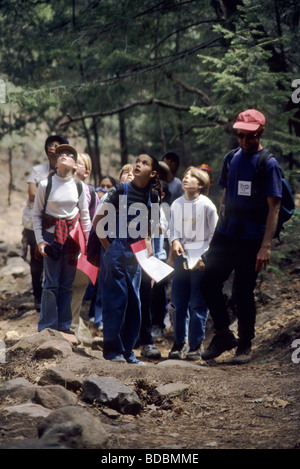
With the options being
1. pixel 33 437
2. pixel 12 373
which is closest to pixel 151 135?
pixel 12 373

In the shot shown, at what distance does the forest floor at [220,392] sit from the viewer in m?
3.80

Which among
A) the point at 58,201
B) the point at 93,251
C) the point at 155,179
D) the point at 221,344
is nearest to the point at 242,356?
the point at 221,344

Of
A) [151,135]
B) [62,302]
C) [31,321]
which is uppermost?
[151,135]

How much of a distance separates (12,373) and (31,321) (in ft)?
10.3

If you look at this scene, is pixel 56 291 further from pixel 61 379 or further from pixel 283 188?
pixel 283 188

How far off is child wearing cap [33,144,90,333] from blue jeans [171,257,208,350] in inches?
50.0

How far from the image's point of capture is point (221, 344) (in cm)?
621

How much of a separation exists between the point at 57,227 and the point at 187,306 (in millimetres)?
1851

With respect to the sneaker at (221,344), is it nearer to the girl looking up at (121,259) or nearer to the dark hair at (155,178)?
the girl looking up at (121,259)

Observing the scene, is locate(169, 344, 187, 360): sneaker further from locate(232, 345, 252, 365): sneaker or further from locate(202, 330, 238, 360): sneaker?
locate(232, 345, 252, 365): sneaker

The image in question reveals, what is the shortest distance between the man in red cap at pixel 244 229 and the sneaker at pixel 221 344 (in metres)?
0.01

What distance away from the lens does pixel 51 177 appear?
261 inches

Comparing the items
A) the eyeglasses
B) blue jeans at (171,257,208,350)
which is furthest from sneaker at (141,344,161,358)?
the eyeglasses

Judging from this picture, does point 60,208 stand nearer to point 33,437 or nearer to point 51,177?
point 51,177
